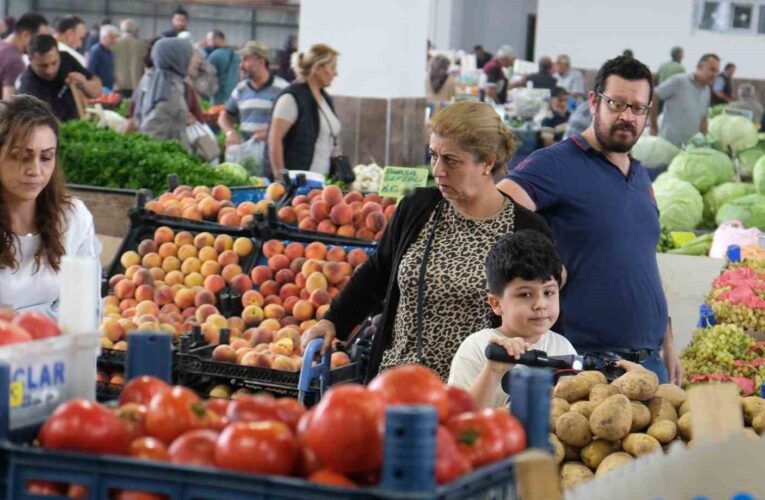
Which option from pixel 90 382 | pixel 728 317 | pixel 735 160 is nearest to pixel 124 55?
pixel 735 160

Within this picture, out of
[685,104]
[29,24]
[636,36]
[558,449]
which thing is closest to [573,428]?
[558,449]

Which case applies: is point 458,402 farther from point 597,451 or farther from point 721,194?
point 721,194

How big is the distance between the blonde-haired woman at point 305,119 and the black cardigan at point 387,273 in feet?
11.8

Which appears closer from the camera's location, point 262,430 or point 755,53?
point 262,430

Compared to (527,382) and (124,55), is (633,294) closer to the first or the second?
(527,382)

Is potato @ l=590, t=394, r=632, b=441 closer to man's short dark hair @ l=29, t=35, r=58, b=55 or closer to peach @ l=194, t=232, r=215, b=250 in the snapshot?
peach @ l=194, t=232, r=215, b=250

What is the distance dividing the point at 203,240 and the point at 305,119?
1888 mm

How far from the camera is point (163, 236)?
5742mm

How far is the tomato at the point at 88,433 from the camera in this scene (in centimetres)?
165

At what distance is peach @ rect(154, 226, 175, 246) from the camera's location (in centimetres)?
574

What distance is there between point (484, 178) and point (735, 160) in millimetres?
6514

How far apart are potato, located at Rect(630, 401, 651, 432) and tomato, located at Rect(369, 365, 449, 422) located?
1408mm

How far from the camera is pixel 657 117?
13.4m

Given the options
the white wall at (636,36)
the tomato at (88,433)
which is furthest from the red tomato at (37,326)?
the white wall at (636,36)
